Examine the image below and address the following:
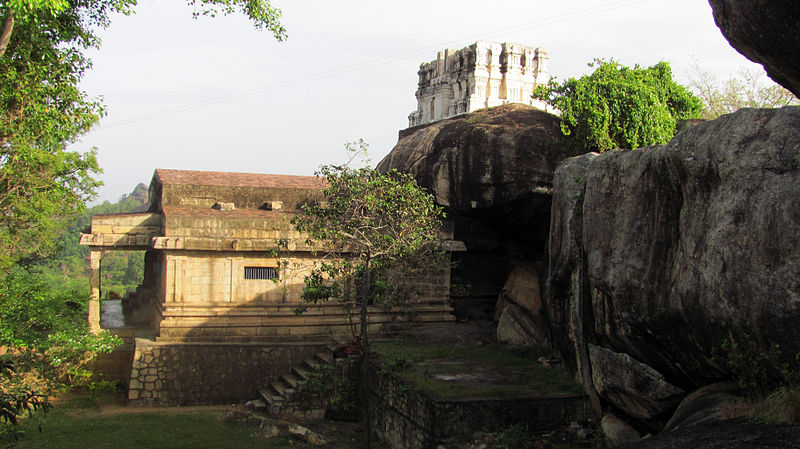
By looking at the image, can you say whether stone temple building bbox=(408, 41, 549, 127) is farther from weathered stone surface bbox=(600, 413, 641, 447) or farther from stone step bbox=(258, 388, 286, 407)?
weathered stone surface bbox=(600, 413, 641, 447)

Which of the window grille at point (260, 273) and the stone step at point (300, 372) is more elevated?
the window grille at point (260, 273)

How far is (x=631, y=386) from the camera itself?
986 centimetres

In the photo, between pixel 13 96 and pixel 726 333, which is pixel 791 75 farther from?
pixel 13 96

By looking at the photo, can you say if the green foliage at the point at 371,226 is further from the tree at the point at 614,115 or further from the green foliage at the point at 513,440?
the tree at the point at 614,115

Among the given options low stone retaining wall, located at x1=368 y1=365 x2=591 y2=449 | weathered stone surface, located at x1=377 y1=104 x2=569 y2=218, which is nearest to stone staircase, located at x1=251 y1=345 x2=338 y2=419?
low stone retaining wall, located at x1=368 y1=365 x2=591 y2=449

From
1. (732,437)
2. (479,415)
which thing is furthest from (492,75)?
(732,437)

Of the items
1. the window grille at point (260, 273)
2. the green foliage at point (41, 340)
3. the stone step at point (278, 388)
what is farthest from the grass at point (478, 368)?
the green foliage at point (41, 340)

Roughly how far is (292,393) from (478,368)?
3.84 metres

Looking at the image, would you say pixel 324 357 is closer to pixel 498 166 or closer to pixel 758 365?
pixel 498 166

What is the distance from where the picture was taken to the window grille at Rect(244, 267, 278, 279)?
16469 millimetres

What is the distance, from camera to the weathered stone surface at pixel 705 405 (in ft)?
25.9

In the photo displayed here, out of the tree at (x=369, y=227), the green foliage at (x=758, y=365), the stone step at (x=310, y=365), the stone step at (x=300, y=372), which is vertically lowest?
the stone step at (x=300, y=372)

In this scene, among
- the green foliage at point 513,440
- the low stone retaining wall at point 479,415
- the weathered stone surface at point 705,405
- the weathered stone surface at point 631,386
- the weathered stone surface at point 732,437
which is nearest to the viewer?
the weathered stone surface at point 732,437

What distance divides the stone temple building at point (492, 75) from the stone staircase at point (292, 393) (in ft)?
30.0
